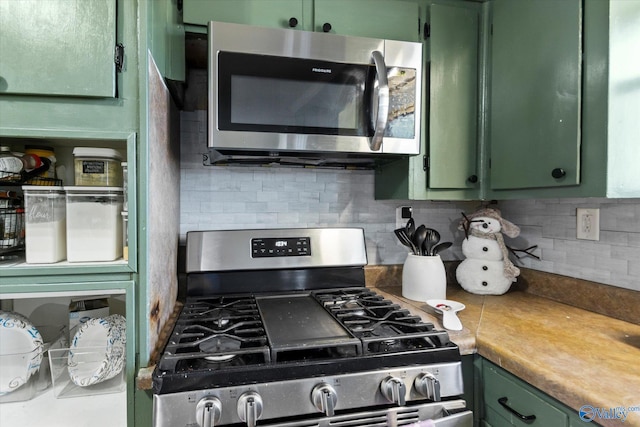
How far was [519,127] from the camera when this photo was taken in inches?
51.0

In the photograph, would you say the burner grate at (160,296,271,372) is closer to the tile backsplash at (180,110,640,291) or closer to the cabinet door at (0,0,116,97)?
the tile backsplash at (180,110,640,291)

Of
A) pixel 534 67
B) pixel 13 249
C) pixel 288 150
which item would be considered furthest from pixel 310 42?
pixel 13 249

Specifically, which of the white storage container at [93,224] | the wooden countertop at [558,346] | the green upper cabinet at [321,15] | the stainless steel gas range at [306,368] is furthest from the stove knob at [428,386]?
the green upper cabinet at [321,15]

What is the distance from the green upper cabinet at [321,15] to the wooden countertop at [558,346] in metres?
1.11

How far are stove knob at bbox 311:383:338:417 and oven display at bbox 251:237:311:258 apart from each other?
2.29ft

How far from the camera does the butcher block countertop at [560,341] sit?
30.6 inches

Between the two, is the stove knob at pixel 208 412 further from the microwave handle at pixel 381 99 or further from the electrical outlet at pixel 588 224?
the electrical outlet at pixel 588 224

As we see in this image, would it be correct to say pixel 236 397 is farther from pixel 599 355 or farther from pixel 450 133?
pixel 450 133

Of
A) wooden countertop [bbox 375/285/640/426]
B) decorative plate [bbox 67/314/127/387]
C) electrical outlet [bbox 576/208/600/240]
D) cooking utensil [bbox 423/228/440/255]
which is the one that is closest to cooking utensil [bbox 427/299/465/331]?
wooden countertop [bbox 375/285/640/426]

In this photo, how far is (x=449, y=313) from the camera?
1178mm

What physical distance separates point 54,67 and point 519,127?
4.80 feet

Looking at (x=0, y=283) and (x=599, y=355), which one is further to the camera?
(x=599, y=355)

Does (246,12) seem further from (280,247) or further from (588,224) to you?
(588,224)

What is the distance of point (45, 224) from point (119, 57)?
0.48m
